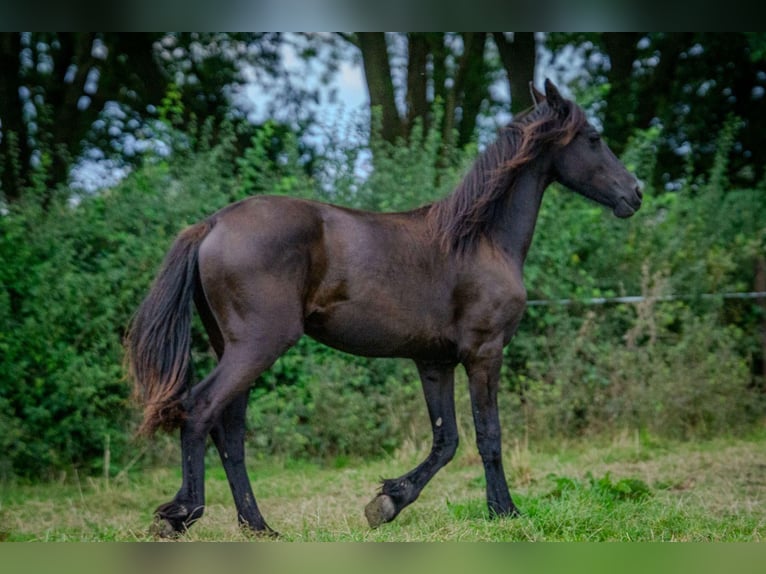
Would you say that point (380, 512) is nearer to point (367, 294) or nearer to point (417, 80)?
point (367, 294)

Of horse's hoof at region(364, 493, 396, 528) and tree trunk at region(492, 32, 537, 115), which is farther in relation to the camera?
tree trunk at region(492, 32, 537, 115)

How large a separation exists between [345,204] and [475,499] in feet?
13.0

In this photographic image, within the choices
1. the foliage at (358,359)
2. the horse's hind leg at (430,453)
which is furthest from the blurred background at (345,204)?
the horse's hind leg at (430,453)

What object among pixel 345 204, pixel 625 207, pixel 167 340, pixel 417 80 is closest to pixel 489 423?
pixel 625 207

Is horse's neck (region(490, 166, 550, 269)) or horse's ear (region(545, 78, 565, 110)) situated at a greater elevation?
horse's ear (region(545, 78, 565, 110))

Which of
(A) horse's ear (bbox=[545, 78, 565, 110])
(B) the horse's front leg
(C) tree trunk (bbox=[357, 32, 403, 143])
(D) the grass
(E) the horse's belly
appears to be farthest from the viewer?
(C) tree trunk (bbox=[357, 32, 403, 143])

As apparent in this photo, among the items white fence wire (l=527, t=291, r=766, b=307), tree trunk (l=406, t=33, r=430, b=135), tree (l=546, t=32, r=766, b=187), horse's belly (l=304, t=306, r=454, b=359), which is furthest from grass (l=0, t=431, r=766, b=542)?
tree (l=546, t=32, r=766, b=187)

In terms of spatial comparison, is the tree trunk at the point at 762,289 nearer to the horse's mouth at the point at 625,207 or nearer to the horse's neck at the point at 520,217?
the horse's mouth at the point at 625,207

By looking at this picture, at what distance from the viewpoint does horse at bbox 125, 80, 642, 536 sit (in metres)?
4.42

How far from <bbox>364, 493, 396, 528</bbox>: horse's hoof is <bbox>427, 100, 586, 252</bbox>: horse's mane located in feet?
4.78

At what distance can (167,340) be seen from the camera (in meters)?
4.50

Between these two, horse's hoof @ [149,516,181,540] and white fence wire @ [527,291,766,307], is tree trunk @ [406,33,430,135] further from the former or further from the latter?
horse's hoof @ [149,516,181,540]

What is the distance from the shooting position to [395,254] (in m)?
4.89

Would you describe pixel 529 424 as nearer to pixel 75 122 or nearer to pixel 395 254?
pixel 395 254
